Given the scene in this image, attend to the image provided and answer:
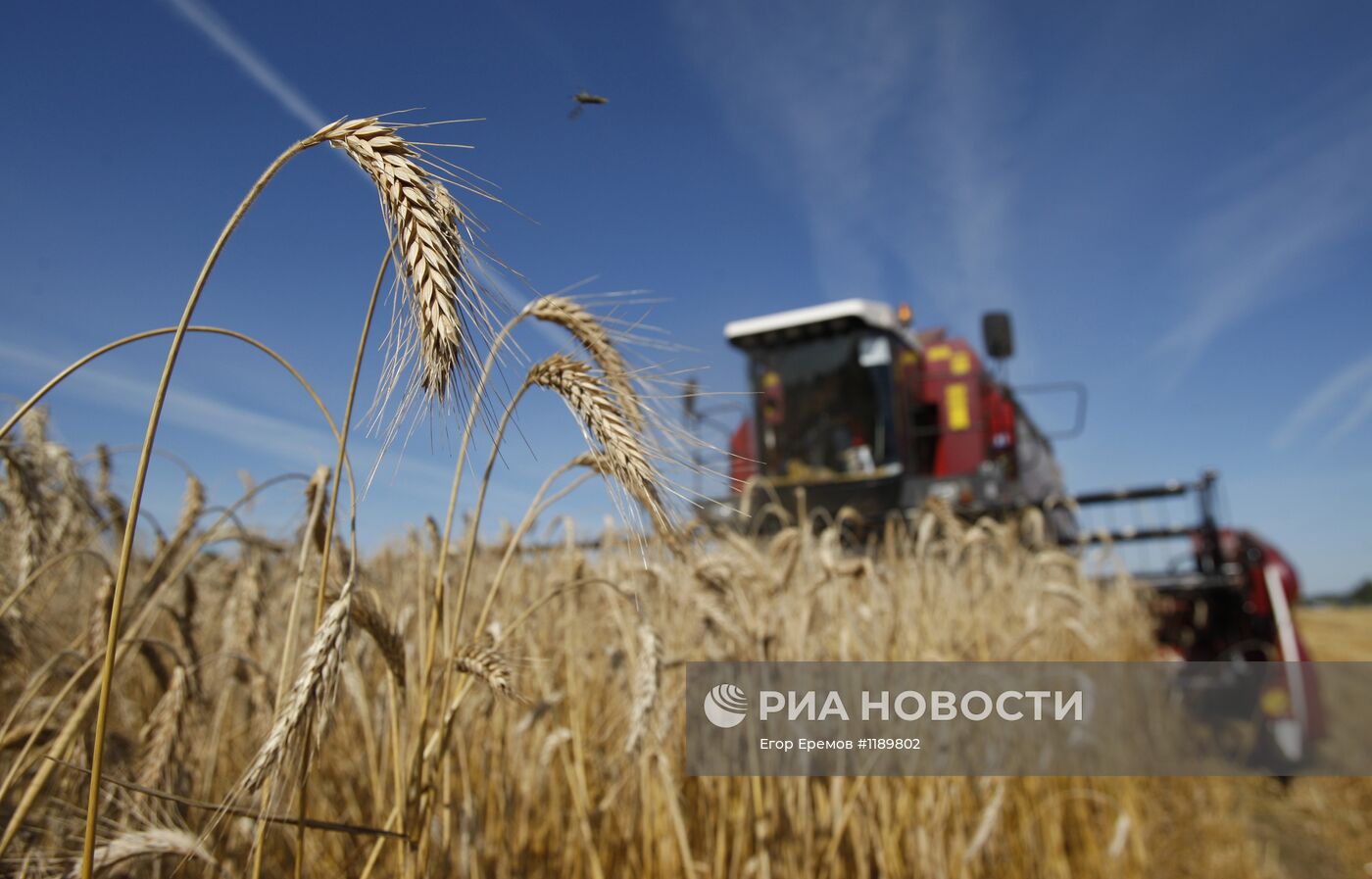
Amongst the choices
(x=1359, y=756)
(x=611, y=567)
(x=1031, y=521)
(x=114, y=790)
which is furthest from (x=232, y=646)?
(x=1359, y=756)

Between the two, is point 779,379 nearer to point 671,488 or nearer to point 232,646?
point 232,646

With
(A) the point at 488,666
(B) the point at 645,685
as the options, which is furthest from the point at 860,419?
(A) the point at 488,666

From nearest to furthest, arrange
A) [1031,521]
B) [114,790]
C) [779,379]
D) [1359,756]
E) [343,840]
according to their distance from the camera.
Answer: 1. [114,790]
2. [343,840]
3. [1031,521]
4. [1359,756]
5. [779,379]

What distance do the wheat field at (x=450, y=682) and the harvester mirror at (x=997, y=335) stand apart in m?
2.81

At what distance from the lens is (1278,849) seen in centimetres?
379

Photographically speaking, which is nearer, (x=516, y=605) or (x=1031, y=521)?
(x=516, y=605)

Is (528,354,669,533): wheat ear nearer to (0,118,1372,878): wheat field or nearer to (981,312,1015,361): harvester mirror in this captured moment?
(0,118,1372,878): wheat field

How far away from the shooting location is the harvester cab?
656 centimetres

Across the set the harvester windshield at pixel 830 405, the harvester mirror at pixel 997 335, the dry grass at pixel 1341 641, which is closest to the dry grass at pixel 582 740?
the harvester mirror at pixel 997 335

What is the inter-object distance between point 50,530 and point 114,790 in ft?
1.83

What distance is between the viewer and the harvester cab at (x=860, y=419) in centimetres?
656

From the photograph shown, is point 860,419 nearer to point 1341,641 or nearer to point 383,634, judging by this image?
point 383,634

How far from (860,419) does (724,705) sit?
542cm

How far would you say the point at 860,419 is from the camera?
6945mm
